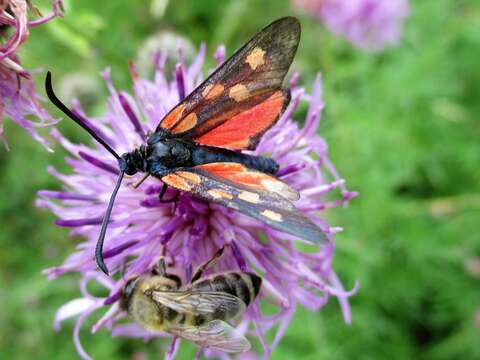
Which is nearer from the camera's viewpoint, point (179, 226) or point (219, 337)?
point (219, 337)

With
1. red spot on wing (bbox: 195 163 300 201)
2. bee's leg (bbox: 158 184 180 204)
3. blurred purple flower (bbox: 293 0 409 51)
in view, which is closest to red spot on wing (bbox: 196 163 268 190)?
red spot on wing (bbox: 195 163 300 201)

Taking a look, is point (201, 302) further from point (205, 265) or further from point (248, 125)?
point (248, 125)

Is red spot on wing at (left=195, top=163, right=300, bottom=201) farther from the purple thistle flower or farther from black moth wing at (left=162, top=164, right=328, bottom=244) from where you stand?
the purple thistle flower

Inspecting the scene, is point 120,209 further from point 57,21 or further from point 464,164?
point 464,164

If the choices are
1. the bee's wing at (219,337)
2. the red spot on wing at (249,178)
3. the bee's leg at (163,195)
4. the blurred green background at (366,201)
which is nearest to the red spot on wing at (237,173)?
the red spot on wing at (249,178)

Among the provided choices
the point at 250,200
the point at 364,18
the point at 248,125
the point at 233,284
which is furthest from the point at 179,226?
the point at 364,18
